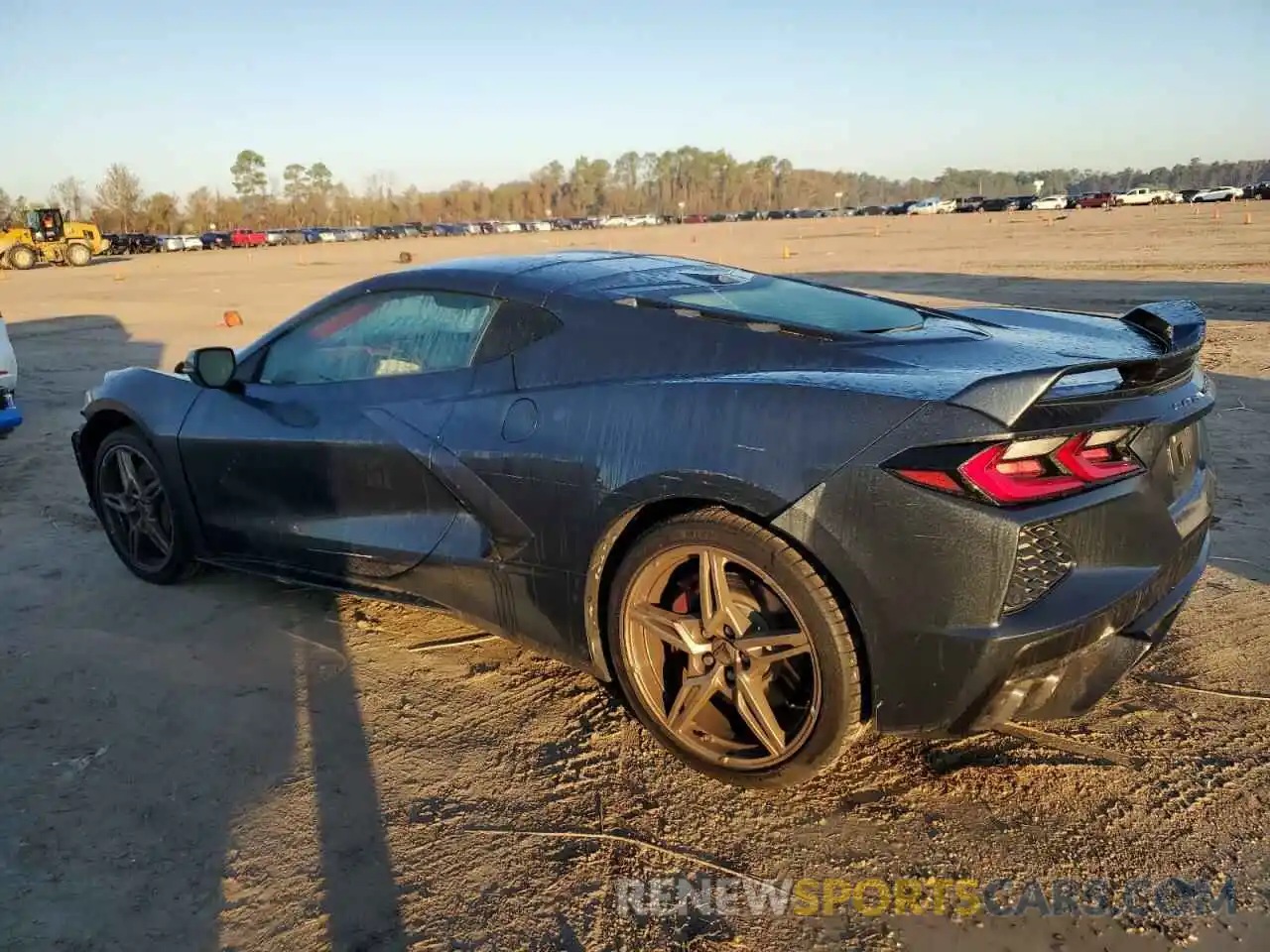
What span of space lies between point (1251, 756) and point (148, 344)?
1400 cm

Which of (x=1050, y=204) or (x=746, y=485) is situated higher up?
(x=1050, y=204)

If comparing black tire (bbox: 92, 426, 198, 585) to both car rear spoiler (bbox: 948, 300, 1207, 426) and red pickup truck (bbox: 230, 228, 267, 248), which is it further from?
red pickup truck (bbox: 230, 228, 267, 248)

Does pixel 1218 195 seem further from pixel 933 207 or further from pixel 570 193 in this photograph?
pixel 570 193

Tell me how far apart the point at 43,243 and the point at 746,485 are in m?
48.8

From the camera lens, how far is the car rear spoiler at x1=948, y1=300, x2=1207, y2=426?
6.70ft

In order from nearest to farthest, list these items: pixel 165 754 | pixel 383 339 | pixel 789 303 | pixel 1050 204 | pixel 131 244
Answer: pixel 165 754, pixel 789 303, pixel 383 339, pixel 131 244, pixel 1050 204

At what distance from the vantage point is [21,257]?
39344 millimetres

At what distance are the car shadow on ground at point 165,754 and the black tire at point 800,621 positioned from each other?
1.06 meters

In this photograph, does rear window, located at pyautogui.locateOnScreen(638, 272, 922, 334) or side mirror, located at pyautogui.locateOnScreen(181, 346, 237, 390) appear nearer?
rear window, located at pyautogui.locateOnScreen(638, 272, 922, 334)

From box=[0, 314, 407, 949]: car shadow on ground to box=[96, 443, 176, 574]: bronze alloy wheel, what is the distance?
0.51 ft

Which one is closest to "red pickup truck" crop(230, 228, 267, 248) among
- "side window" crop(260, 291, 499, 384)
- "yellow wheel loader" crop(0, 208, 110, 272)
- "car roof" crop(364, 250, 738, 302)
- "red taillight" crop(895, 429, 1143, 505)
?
"yellow wheel loader" crop(0, 208, 110, 272)

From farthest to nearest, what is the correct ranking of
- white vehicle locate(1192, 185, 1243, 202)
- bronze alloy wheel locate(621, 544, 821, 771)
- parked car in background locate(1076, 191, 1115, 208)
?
parked car in background locate(1076, 191, 1115, 208), white vehicle locate(1192, 185, 1243, 202), bronze alloy wheel locate(621, 544, 821, 771)

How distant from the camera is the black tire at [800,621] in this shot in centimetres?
226

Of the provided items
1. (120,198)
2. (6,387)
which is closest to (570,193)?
(120,198)
